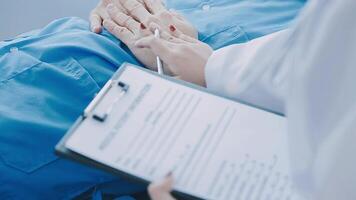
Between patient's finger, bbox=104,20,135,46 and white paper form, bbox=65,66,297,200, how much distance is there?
8.8 inches

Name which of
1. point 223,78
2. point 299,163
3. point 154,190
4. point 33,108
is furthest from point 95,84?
point 299,163

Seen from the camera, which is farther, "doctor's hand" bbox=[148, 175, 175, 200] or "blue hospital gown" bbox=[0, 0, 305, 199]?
"blue hospital gown" bbox=[0, 0, 305, 199]

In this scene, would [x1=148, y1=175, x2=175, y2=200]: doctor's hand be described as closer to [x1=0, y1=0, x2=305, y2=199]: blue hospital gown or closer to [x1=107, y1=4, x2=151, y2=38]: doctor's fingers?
[x1=0, y1=0, x2=305, y2=199]: blue hospital gown

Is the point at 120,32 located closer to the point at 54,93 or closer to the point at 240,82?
the point at 54,93

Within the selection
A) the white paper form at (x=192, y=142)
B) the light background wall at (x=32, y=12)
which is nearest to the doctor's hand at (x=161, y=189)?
the white paper form at (x=192, y=142)

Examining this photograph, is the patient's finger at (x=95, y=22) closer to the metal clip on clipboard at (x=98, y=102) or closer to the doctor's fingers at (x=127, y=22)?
the doctor's fingers at (x=127, y=22)

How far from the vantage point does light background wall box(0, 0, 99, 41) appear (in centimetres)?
144

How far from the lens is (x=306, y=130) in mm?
346

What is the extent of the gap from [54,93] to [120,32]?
183 millimetres

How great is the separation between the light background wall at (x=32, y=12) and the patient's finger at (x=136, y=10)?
2.14 feet

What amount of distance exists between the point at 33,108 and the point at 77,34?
0.59 feet

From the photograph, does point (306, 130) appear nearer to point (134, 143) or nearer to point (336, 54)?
point (336, 54)

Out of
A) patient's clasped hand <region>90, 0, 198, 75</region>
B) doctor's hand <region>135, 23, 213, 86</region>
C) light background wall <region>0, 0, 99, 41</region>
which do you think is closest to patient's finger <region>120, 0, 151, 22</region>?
patient's clasped hand <region>90, 0, 198, 75</region>

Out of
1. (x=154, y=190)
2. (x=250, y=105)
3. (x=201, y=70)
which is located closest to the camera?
(x=154, y=190)
